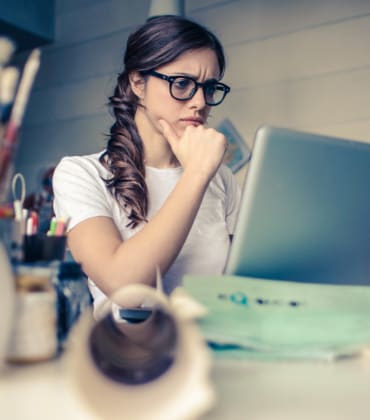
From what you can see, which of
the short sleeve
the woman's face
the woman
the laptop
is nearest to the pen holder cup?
the laptop

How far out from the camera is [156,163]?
1.51 meters

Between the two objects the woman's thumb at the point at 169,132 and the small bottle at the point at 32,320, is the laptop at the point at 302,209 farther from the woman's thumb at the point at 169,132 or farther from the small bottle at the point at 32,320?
the woman's thumb at the point at 169,132

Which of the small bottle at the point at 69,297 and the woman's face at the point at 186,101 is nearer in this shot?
the small bottle at the point at 69,297

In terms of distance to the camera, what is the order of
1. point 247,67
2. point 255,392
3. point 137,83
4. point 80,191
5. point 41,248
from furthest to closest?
1. point 247,67
2. point 137,83
3. point 80,191
4. point 41,248
5. point 255,392

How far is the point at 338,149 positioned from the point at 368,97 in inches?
62.0

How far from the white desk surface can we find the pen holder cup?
0.39ft

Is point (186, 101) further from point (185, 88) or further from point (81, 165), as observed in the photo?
point (81, 165)

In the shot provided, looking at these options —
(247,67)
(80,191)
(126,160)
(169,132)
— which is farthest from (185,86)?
(247,67)

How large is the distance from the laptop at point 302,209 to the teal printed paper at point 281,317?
0.17 feet

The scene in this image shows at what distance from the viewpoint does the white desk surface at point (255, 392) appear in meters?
0.40

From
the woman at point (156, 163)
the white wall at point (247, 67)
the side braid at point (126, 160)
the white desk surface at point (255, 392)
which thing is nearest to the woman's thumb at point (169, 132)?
the woman at point (156, 163)

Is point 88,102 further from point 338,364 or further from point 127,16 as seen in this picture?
point 338,364

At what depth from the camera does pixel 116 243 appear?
108cm

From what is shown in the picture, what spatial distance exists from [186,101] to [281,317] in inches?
32.4
